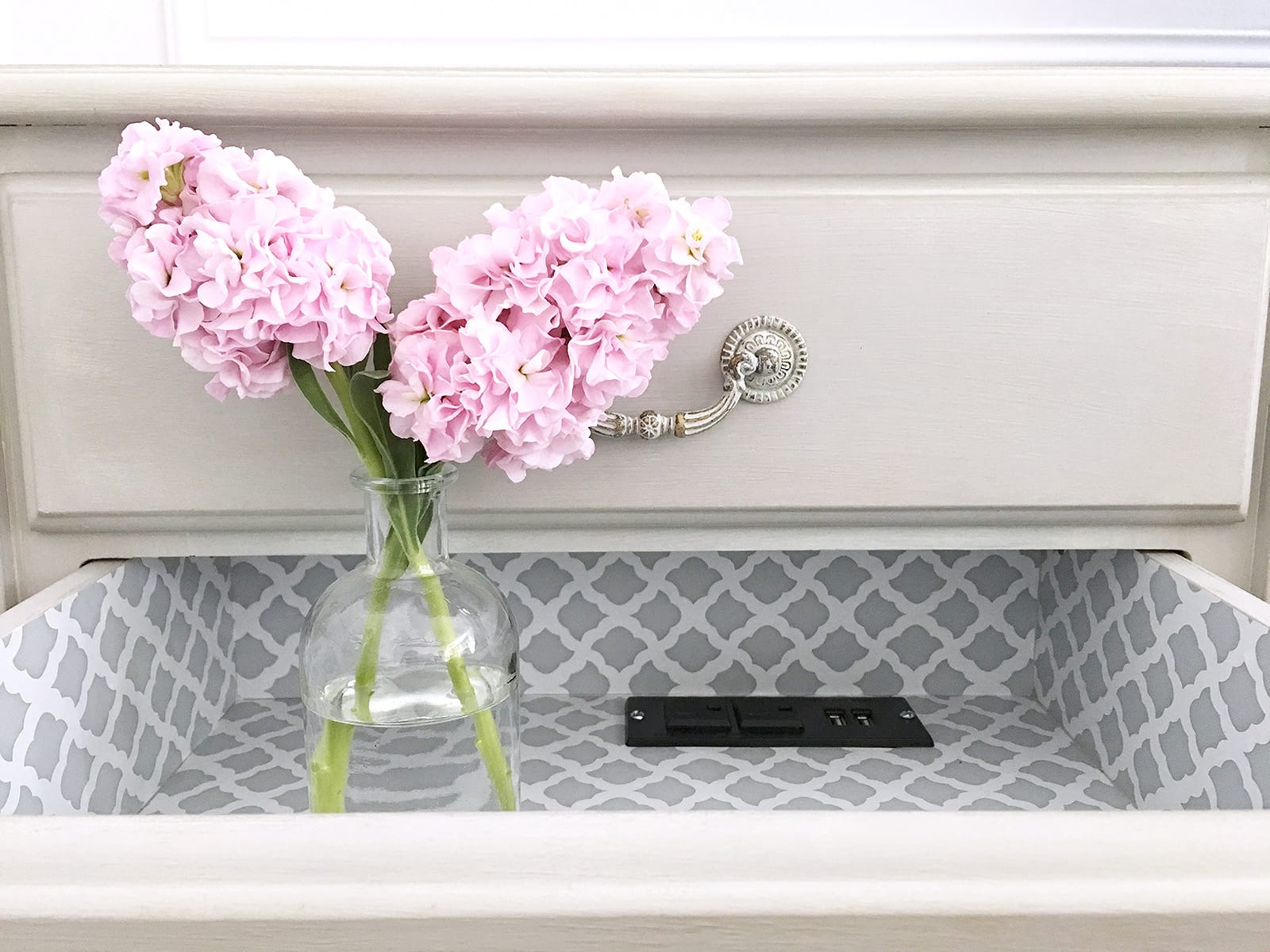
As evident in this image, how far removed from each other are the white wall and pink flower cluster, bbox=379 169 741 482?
0.52 meters

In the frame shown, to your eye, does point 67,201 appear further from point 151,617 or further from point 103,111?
point 151,617

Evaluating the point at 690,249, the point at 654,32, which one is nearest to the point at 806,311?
the point at 690,249

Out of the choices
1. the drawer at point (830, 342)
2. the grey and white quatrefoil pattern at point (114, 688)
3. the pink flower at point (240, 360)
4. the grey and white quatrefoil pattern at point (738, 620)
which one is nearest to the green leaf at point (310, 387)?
the pink flower at point (240, 360)

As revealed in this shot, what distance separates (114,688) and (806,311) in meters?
0.54

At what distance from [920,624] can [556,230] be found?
596 mm

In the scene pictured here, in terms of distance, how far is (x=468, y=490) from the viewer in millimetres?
627

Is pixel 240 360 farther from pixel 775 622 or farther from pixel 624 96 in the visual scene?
pixel 775 622

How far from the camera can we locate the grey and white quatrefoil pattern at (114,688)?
56 centimetres

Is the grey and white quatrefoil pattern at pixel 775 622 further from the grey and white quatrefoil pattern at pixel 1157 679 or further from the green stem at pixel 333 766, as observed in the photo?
the green stem at pixel 333 766

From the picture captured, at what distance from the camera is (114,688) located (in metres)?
0.67

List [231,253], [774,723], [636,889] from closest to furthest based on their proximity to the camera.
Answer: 1. [636,889]
2. [231,253]
3. [774,723]

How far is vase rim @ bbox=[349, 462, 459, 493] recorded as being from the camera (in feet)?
1.68

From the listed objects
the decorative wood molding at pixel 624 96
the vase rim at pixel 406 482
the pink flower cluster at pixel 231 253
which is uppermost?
the decorative wood molding at pixel 624 96

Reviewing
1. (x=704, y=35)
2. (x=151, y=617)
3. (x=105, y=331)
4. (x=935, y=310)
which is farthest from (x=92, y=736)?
(x=704, y=35)
